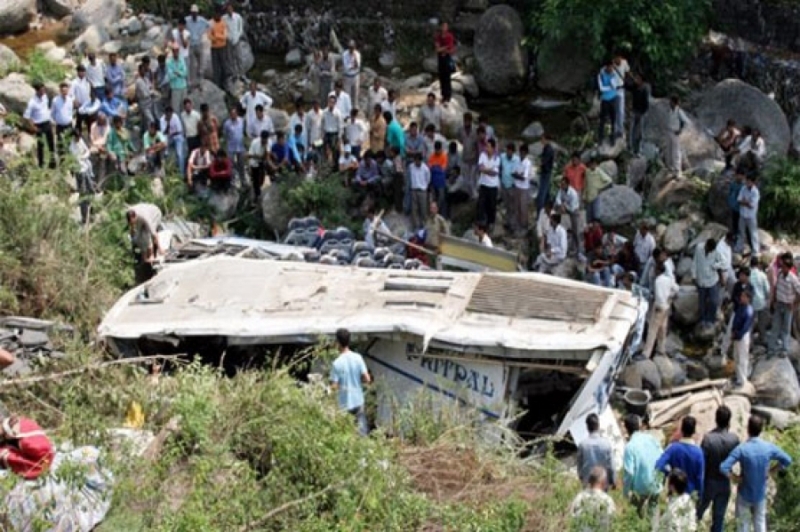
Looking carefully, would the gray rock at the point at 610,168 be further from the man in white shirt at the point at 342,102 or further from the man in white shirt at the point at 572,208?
the man in white shirt at the point at 342,102

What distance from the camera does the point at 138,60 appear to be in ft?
76.7

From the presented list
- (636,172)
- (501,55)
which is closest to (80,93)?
(501,55)

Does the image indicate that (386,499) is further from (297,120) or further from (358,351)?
(297,120)

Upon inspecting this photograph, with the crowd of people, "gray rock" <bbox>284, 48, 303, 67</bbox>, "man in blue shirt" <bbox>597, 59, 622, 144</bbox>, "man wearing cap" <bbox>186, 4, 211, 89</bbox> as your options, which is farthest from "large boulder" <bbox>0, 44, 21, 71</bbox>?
the crowd of people

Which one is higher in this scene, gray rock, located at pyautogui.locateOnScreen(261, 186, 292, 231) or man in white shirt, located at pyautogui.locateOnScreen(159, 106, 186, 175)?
man in white shirt, located at pyautogui.locateOnScreen(159, 106, 186, 175)

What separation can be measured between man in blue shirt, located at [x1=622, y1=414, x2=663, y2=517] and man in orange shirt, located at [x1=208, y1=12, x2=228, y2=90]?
12.0 meters

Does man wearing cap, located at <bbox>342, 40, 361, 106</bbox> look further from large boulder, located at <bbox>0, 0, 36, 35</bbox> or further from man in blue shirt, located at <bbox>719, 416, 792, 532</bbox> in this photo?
man in blue shirt, located at <bbox>719, 416, 792, 532</bbox>

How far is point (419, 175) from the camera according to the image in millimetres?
18391

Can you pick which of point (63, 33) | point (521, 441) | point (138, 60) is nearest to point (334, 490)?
point (521, 441)

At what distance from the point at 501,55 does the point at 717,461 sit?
11.3 metres

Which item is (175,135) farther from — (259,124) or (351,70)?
(351,70)

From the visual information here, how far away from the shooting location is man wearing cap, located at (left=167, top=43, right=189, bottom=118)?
20531mm

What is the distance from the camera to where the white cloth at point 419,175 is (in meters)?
18.4

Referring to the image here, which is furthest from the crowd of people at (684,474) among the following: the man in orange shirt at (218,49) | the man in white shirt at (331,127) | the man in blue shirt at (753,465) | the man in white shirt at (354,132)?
the man in orange shirt at (218,49)
